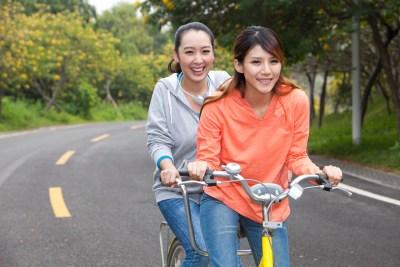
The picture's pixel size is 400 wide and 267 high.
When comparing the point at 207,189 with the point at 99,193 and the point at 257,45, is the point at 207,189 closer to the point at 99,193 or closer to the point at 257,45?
the point at 257,45

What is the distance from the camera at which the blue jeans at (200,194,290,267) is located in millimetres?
2742

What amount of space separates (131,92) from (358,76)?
35.1m

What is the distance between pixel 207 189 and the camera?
2869 millimetres

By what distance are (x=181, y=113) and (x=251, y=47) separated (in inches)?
29.4

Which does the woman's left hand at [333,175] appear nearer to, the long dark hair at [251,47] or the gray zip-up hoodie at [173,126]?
the long dark hair at [251,47]

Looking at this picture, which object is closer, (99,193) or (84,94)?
(99,193)

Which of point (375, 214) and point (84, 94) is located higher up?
point (375, 214)

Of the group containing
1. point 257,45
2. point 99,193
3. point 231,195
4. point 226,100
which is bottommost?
point 99,193

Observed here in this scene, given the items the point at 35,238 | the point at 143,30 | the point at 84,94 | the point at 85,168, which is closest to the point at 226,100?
the point at 35,238

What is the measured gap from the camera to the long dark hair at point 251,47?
276cm

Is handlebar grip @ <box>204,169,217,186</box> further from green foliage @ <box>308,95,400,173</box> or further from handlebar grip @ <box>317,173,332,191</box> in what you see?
green foliage @ <box>308,95,400,173</box>

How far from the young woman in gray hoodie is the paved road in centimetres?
194

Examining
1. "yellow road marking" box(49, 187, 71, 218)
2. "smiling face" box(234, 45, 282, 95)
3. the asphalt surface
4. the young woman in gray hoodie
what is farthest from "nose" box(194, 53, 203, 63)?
the asphalt surface

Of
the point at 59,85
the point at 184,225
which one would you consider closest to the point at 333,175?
the point at 184,225
